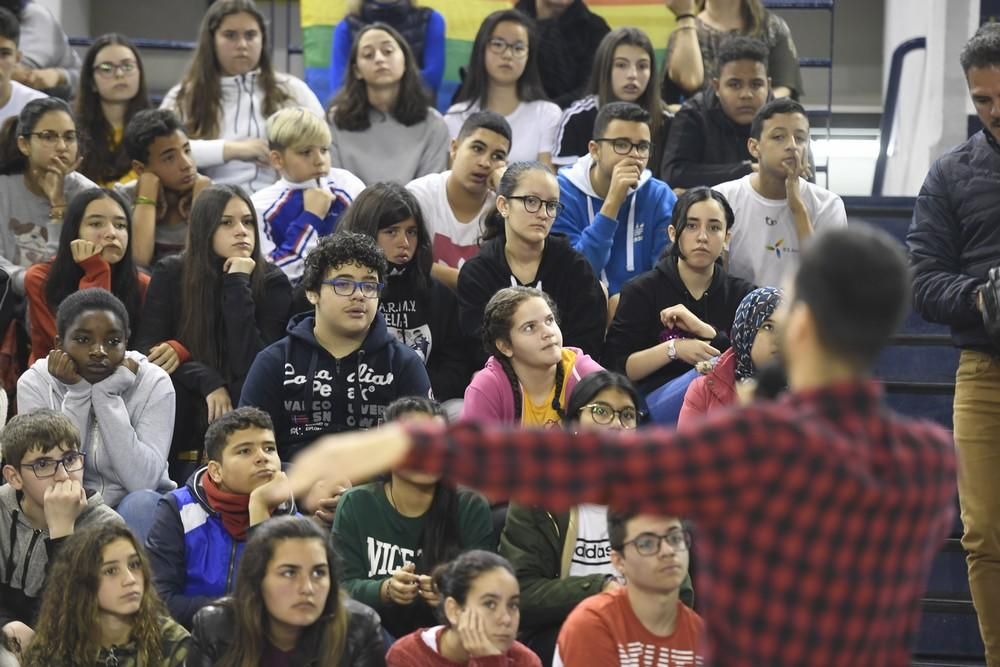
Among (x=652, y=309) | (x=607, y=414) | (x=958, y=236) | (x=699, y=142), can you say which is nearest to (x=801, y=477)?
(x=607, y=414)

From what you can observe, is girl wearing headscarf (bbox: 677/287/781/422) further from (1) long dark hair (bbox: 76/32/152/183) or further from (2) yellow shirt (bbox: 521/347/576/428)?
(1) long dark hair (bbox: 76/32/152/183)

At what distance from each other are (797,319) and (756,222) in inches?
155

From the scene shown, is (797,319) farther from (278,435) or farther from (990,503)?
(278,435)

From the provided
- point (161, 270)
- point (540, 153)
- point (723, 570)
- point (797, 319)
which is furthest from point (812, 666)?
point (540, 153)

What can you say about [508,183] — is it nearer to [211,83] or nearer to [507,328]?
[507,328]

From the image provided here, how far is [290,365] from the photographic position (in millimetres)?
5023

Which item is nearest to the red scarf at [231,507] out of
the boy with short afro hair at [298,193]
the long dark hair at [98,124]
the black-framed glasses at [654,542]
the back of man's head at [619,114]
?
the black-framed glasses at [654,542]

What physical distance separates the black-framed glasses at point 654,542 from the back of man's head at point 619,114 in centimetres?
262

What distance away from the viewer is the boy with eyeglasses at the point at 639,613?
12.3 ft

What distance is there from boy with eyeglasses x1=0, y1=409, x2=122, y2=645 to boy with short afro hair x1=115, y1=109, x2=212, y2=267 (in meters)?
1.69

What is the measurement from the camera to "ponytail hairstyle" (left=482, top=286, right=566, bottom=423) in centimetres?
492

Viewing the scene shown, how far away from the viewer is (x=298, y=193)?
20.4ft

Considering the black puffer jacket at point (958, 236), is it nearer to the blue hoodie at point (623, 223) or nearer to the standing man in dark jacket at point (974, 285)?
the standing man in dark jacket at point (974, 285)

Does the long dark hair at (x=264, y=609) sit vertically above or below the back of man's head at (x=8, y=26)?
below
